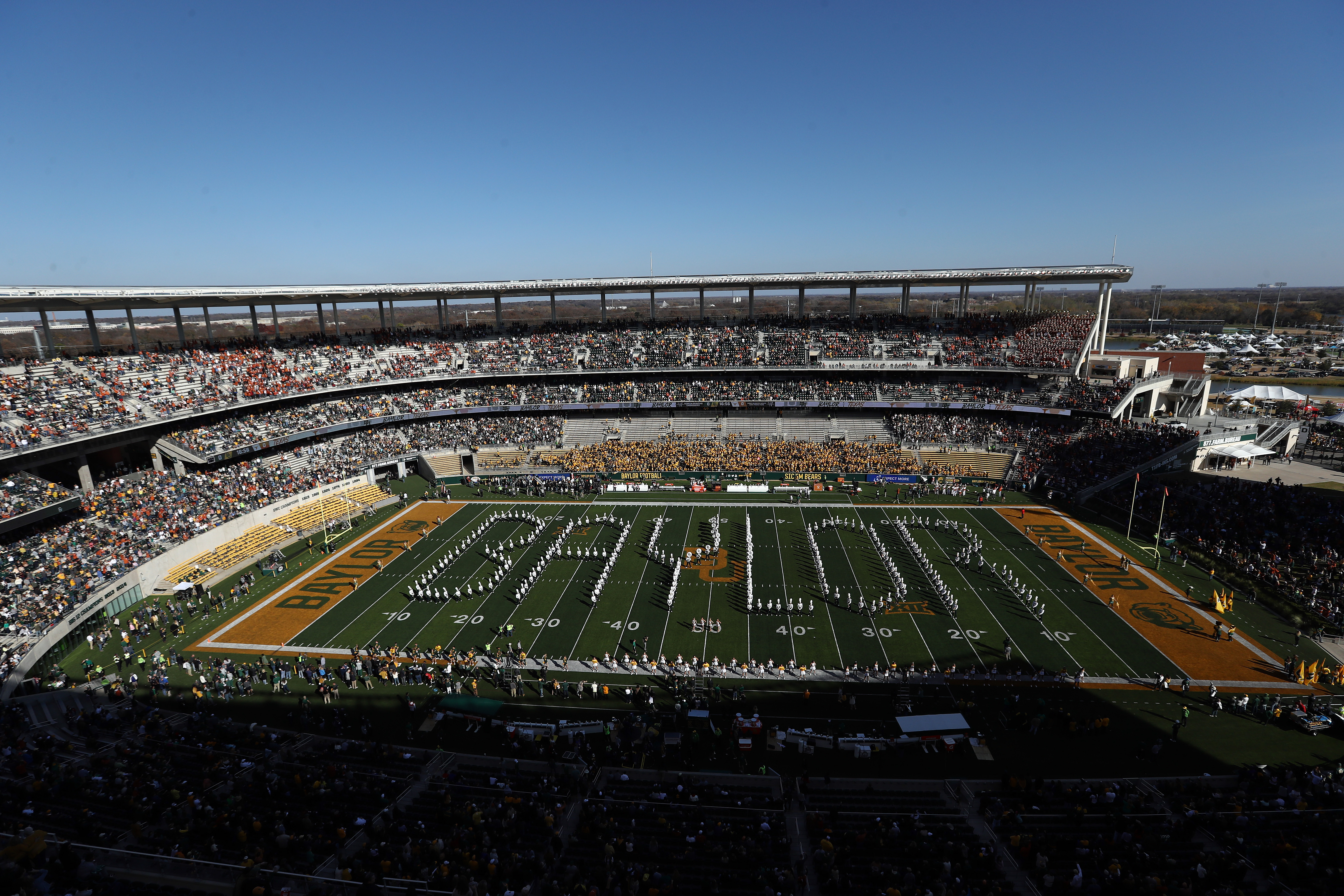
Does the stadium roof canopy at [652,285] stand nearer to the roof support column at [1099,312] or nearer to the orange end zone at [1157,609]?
the roof support column at [1099,312]

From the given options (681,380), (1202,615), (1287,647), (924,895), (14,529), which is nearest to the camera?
(924,895)

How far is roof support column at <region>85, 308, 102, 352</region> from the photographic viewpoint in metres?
37.6

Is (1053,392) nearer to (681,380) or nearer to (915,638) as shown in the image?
(681,380)

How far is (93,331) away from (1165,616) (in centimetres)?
5673

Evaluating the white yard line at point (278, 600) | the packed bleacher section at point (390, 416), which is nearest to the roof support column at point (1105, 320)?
the packed bleacher section at point (390, 416)

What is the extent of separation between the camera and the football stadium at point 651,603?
1285 cm

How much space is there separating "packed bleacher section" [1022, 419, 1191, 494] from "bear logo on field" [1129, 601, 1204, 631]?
14.3 m

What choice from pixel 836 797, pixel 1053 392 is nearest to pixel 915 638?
pixel 836 797

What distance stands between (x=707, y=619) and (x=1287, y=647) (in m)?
19.4

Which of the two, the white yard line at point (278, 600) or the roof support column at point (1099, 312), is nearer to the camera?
the white yard line at point (278, 600)

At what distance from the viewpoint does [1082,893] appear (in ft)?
35.4

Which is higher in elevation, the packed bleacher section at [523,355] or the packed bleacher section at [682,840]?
the packed bleacher section at [523,355]

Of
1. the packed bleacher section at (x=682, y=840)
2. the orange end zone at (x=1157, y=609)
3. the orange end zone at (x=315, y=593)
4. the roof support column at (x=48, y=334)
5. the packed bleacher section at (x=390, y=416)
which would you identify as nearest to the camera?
the packed bleacher section at (x=682, y=840)

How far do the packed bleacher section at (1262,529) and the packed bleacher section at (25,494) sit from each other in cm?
4892
